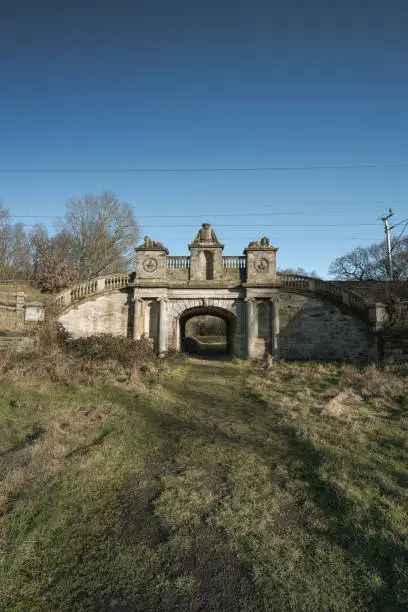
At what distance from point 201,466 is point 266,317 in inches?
581

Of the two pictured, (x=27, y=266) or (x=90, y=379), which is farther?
(x=27, y=266)

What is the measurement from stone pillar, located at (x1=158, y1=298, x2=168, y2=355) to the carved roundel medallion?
5.93m

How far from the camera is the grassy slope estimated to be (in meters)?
2.94

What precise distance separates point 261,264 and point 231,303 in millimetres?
2998

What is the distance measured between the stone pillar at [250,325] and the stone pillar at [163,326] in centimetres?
489

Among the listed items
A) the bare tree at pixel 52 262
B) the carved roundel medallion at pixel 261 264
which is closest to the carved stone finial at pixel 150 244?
the carved roundel medallion at pixel 261 264

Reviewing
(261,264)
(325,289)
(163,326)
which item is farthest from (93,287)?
(325,289)

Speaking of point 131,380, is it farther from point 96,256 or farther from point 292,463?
point 96,256

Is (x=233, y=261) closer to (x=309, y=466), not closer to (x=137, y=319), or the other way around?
(x=137, y=319)

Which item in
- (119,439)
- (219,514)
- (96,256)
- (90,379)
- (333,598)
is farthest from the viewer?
(96,256)

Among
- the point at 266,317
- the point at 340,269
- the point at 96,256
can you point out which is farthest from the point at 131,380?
the point at 340,269

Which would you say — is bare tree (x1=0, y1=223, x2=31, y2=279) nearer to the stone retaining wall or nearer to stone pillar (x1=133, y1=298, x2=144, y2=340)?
stone pillar (x1=133, y1=298, x2=144, y2=340)

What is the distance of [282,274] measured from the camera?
19.9 m

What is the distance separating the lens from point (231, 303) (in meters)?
19.6
